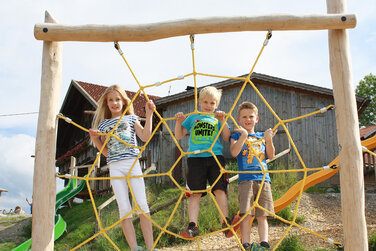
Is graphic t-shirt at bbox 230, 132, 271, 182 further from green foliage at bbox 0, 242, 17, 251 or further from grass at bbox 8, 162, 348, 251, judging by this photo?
green foliage at bbox 0, 242, 17, 251

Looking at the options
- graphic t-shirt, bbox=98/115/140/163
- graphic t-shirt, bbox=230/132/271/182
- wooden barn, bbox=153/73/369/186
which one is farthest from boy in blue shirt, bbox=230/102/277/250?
wooden barn, bbox=153/73/369/186

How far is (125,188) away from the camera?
3.03 meters

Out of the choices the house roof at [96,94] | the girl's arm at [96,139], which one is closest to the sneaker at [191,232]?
the girl's arm at [96,139]

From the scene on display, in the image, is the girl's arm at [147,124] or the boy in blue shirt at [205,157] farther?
the boy in blue shirt at [205,157]

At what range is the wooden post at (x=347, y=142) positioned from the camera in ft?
8.49

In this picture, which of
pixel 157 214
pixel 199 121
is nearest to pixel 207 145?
pixel 199 121

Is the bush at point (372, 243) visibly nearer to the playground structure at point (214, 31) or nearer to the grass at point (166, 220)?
the grass at point (166, 220)

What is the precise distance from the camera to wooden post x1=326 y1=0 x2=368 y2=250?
2.59m

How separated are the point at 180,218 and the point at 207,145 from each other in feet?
11.1

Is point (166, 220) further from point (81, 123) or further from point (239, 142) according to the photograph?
point (81, 123)

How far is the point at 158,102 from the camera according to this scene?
37.4ft

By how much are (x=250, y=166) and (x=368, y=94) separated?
855 inches

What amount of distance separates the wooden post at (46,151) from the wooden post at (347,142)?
2.00 metres

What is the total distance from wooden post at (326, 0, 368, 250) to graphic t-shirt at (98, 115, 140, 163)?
5.03 feet
